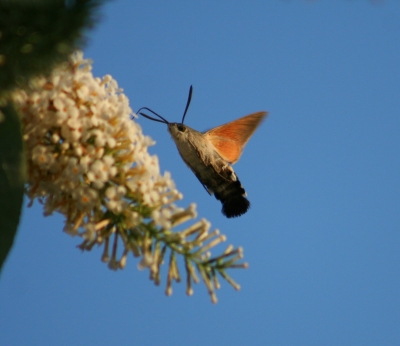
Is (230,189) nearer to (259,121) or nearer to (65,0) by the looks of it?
(259,121)

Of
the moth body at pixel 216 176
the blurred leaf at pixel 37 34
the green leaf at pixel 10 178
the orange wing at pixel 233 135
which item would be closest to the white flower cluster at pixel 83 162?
the green leaf at pixel 10 178

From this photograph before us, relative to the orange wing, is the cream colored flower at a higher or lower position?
lower

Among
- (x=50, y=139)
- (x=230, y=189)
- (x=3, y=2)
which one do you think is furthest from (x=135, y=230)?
(x=230, y=189)

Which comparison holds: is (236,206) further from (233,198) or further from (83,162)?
(83,162)

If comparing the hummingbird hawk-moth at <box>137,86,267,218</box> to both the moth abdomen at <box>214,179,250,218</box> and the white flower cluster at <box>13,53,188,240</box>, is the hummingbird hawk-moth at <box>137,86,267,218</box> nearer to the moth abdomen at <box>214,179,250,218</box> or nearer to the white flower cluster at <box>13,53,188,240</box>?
the moth abdomen at <box>214,179,250,218</box>

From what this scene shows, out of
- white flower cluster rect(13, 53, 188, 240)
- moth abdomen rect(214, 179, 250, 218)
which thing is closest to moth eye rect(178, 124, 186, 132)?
moth abdomen rect(214, 179, 250, 218)

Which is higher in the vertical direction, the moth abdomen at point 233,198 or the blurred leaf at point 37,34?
the moth abdomen at point 233,198

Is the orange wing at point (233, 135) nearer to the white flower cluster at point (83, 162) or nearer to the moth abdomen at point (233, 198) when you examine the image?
the moth abdomen at point (233, 198)

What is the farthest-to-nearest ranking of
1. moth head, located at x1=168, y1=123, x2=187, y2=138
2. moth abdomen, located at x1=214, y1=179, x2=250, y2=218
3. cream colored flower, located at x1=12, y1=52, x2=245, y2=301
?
moth abdomen, located at x1=214, y1=179, x2=250, y2=218 → moth head, located at x1=168, y1=123, x2=187, y2=138 → cream colored flower, located at x1=12, y1=52, x2=245, y2=301
